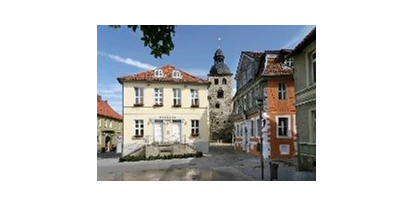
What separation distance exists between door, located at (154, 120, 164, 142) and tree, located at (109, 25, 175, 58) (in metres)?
11.2

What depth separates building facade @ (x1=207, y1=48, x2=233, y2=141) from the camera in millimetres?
25422

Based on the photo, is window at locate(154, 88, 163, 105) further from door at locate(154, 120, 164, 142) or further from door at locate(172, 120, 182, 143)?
door at locate(172, 120, 182, 143)

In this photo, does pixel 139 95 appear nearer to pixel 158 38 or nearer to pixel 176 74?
pixel 176 74

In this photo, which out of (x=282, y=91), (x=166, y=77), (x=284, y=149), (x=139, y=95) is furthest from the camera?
Result: (x=166, y=77)

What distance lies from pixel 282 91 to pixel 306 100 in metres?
5.02

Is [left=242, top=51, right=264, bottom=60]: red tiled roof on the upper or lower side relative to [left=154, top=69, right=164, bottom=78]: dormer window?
upper

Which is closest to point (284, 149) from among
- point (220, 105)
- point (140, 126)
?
point (140, 126)

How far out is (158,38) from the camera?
10.5 feet

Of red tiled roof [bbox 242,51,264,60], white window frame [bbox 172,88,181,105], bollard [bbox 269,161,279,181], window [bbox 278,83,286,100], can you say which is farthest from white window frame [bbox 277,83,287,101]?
bollard [bbox 269,161,279,181]

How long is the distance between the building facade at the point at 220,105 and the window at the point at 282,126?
41.4ft

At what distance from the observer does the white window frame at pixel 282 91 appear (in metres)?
12.3
